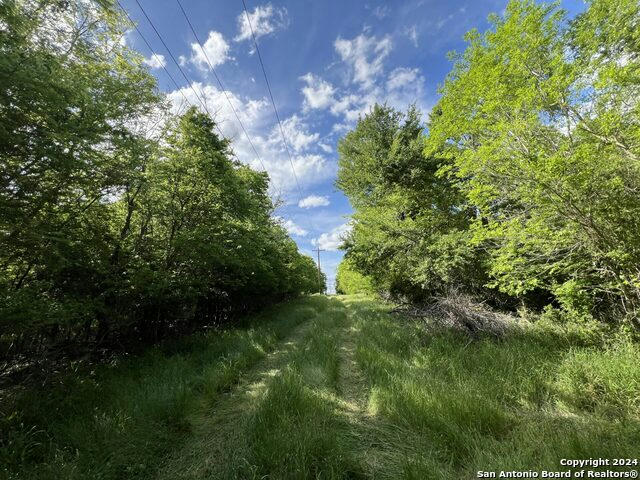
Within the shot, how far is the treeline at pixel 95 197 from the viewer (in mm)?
3609

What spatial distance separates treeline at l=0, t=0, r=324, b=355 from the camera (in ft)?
11.8

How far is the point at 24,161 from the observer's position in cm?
374

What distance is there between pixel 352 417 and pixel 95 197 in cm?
649

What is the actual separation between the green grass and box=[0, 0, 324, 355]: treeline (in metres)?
1.66

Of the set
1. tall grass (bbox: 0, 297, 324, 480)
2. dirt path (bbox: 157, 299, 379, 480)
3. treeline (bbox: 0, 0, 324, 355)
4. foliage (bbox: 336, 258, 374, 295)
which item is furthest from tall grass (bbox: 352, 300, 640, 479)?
foliage (bbox: 336, 258, 374, 295)

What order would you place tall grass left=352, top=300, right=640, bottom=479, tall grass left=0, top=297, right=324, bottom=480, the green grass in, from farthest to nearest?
tall grass left=0, top=297, right=324, bottom=480 < the green grass < tall grass left=352, top=300, right=640, bottom=479

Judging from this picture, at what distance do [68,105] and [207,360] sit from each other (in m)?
5.89

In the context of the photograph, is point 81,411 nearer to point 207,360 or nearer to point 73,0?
point 207,360

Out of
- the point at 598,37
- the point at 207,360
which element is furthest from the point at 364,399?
the point at 598,37

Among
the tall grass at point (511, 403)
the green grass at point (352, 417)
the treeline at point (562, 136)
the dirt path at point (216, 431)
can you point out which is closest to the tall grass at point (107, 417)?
the green grass at point (352, 417)

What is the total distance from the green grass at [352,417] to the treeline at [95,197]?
166 cm

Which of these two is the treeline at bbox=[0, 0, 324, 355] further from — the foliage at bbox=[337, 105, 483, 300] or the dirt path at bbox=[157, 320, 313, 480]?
the foliage at bbox=[337, 105, 483, 300]

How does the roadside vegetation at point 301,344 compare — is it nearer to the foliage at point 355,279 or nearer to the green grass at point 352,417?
the green grass at point 352,417

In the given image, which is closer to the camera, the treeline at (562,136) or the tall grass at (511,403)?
the tall grass at (511,403)
